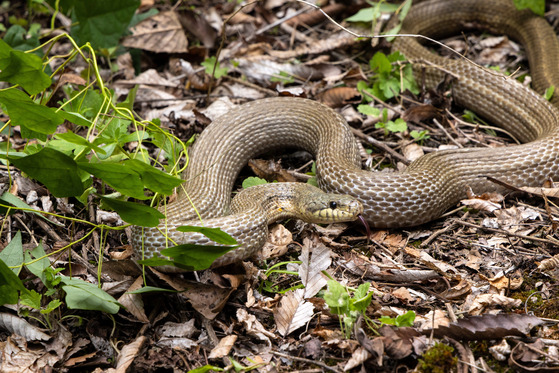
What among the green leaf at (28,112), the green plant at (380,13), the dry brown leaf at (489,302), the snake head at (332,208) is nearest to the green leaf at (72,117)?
the green leaf at (28,112)

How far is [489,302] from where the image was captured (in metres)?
4.43

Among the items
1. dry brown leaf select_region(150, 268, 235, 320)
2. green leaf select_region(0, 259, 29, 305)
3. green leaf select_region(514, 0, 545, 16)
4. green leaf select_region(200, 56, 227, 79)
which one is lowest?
dry brown leaf select_region(150, 268, 235, 320)

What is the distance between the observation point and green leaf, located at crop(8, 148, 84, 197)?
3570mm

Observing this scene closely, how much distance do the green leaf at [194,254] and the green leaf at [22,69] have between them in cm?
183

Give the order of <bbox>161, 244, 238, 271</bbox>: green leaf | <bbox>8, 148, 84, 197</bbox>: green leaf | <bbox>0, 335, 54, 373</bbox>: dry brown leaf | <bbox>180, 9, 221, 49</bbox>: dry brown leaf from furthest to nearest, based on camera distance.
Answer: <bbox>180, 9, 221, 49</bbox>: dry brown leaf, <bbox>0, 335, 54, 373</bbox>: dry brown leaf, <bbox>161, 244, 238, 271</bbox>: green leaf, <bbox>8, 148, 84, 197</bbox>: green leaf

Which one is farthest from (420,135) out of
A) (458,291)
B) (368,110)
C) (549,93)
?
(458,291)

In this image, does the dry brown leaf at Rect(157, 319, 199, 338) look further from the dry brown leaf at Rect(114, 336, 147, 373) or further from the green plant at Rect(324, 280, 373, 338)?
the green plant at Rect(324, 280, 373, 338)

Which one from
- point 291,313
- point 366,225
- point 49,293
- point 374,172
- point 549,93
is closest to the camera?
point 49,293

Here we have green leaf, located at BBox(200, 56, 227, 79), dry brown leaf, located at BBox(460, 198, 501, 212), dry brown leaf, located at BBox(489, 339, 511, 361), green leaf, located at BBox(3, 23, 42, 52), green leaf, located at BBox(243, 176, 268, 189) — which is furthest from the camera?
green leaf, located at BBox(200, 56, 227, 79)

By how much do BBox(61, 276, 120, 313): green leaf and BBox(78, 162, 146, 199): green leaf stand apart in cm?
104

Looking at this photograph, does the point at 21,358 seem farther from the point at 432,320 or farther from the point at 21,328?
the point at 432,320

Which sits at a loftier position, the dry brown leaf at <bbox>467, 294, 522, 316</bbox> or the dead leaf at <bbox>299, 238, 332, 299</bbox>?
the dry brown leaf at <bbox>467, 294, 522, 316</bbox>

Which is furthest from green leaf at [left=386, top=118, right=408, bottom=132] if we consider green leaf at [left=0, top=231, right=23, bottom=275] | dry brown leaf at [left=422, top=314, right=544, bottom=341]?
green leaf at [left=0, top=231, right=23, bottom=275]

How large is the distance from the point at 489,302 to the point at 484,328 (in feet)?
1.64
